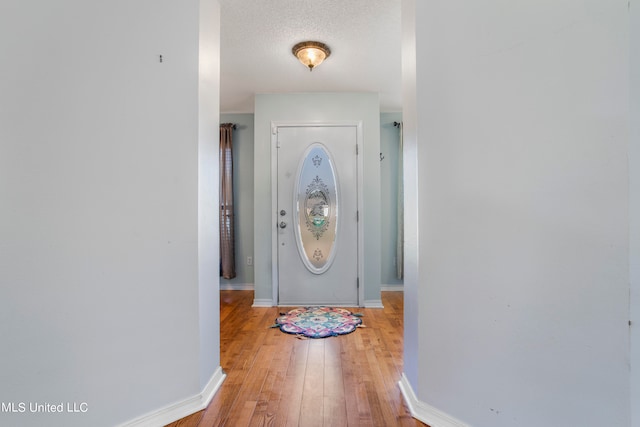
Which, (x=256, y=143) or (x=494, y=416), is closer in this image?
(x=494, y=416)

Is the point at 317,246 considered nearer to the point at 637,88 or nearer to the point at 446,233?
the point at 446,233

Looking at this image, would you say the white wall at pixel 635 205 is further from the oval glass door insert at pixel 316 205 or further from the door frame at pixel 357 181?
the oval glass door insert at pixel 316 205

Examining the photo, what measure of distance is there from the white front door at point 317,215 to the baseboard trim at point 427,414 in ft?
5.78

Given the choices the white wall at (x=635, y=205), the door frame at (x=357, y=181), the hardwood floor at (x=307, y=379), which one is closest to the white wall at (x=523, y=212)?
the white wall at (x=635, y=205)

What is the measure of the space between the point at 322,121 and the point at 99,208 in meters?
2.50

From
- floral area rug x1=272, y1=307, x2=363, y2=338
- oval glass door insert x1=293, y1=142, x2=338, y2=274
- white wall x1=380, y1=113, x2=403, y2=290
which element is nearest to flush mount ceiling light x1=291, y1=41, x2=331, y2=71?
oval glass door insert x1=293, y1=142, x2=338, y2=274

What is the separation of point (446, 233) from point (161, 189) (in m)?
1.36

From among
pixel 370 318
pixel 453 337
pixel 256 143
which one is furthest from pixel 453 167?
pixel 256 143

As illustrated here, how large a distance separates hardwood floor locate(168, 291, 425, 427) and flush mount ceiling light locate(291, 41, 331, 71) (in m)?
2.33

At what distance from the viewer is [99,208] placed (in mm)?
1196

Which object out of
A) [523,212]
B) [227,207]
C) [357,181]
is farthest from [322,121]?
[523,212]

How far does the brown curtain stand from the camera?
3.86m

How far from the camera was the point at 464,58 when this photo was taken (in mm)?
1230

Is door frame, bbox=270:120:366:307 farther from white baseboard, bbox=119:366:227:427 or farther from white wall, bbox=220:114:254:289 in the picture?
white baseboard, bbox=119:366:227:427
